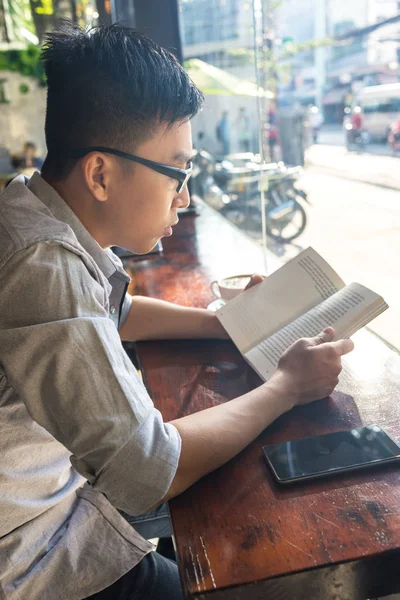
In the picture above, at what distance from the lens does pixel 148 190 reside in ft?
2.81

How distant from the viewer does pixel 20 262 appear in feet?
2.25

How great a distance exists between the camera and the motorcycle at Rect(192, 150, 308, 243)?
2459 millimetres

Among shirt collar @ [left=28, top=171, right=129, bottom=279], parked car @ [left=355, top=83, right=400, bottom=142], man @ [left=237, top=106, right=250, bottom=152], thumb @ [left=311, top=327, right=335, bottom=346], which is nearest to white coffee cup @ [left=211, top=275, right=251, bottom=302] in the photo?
thumb @ [left=311, top=327, right=335, bottom=346]

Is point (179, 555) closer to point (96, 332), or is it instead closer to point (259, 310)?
point (96, 332)

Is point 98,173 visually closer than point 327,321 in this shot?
Yes

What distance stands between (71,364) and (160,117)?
417 mm

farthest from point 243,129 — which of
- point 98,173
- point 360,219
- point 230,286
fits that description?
point 98,173

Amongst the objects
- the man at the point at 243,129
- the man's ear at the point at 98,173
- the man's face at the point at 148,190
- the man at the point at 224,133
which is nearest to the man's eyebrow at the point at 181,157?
the man's face at the point at 148,190

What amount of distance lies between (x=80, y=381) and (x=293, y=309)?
575mm

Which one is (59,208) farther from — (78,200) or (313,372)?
(313,372)

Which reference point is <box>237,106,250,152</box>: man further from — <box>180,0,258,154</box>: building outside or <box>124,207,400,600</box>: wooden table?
<box>124,207,400,600</box>: wooden table

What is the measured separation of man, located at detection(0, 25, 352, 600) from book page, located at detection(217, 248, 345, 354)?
190mm

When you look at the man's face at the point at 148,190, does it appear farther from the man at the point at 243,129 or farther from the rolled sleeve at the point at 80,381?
the man at the point at 243,129

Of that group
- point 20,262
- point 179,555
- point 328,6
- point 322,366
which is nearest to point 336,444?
point 322,366
